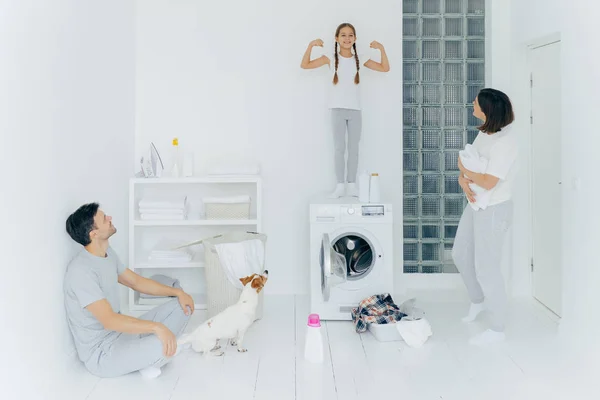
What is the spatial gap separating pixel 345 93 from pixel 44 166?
2284 millimetres

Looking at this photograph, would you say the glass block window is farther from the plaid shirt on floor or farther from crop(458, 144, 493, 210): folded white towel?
crop(458, 144, 493, 210): folded white towel

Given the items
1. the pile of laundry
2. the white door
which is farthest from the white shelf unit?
the white door

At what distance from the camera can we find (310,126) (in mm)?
4805

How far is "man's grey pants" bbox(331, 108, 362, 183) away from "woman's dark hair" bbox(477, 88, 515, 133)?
1211 mm

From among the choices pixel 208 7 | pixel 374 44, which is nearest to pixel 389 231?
pixel 374 44

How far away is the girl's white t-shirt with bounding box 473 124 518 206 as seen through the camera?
3484 millimetres

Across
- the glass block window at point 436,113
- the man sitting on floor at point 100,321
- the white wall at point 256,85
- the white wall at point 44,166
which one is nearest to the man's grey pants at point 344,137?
the white wall at point 256,85

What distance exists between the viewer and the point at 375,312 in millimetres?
3871

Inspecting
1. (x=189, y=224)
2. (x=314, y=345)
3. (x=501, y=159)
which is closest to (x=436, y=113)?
(x=501, y=159)

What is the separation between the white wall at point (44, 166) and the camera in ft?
8.19

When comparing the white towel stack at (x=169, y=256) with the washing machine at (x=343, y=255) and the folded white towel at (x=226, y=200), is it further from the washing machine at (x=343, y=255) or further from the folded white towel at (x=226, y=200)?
the washing machine at (x=343, y=255)

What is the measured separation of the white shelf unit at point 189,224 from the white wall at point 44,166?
0.70m

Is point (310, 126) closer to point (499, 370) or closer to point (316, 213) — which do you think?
point (316, 213)

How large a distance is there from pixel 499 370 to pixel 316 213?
1.46m
